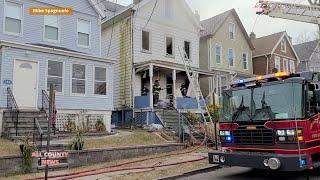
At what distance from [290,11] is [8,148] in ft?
39.6

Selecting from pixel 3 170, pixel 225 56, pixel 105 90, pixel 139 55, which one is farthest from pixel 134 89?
pixel 3 170

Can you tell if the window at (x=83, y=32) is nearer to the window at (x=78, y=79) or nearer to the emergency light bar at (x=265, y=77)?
the window at (x=78, y=79)

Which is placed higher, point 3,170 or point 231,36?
point 231,36

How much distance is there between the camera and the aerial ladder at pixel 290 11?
16.4 m

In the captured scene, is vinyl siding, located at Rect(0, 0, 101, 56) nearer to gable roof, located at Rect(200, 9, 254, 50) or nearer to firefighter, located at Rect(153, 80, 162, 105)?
firefighter, located at Rect(153, 80, 162, 105)

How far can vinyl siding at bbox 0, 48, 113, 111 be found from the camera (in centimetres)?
1814

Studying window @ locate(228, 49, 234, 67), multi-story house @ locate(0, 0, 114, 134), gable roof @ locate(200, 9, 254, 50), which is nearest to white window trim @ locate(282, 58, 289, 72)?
gable roof @ locate(200, 9, 254, 50)

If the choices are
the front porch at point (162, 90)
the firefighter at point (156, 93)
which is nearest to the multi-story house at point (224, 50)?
the front porch at point (162, 90)

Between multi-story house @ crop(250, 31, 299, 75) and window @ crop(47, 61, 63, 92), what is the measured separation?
23216 mm

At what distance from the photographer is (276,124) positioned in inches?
391

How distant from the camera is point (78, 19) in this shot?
2341cm

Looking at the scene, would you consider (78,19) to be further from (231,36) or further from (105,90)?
(231,36)

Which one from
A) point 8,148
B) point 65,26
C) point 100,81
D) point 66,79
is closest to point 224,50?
point 100,81

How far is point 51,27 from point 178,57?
1003 cm
